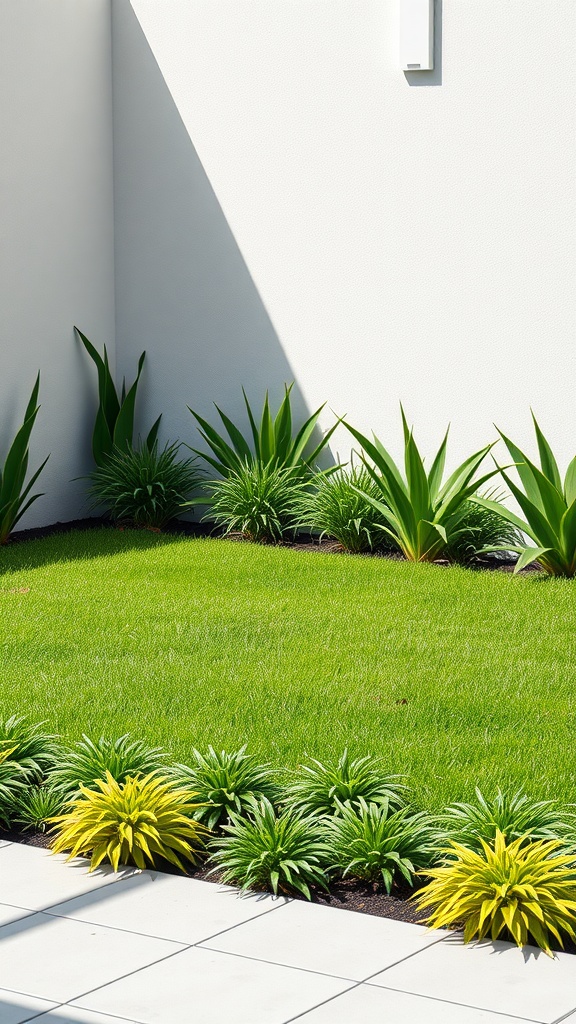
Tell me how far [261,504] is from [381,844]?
16.6ft

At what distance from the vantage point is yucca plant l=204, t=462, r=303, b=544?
840 centimetres

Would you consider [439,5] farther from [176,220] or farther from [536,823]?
[536,823]

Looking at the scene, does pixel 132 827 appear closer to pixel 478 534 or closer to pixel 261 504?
pixel 478 534

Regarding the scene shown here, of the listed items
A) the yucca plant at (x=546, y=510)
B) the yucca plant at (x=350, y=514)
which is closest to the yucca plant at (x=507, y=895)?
the yucca plant at (x=546, y=510)

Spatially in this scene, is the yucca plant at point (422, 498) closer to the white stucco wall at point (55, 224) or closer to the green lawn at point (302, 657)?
the green lawn at point (302, 657)

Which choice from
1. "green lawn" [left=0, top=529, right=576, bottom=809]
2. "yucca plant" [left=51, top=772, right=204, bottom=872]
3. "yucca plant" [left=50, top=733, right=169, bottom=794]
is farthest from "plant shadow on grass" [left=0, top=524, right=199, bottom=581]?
"yucca plant" [left=51, top=772, right=204, bottom=872]

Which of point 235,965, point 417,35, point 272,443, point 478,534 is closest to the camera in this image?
point 235,965

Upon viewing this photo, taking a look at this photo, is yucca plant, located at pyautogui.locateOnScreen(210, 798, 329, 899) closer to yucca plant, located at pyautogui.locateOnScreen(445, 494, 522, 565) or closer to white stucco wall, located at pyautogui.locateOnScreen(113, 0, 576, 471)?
yucca plant, located at pyautogui.locateOnScreen(445, 494, 522, 565)

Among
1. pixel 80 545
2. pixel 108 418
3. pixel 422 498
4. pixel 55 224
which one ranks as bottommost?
pixel 80 545

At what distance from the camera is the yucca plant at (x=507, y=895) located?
121 inches

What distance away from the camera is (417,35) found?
810cm

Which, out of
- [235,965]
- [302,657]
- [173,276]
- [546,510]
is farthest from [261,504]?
[235,965]

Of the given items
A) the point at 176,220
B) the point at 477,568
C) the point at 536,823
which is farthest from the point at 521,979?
the point at 176,220

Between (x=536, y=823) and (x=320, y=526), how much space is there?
478 centimetres
